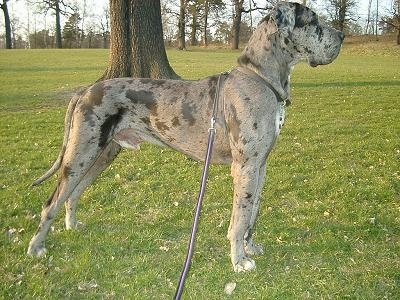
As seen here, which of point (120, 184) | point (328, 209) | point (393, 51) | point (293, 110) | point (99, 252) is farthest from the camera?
point (393, 51)

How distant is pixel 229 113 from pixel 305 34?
1.03 m

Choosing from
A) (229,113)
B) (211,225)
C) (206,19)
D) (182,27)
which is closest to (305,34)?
(229,113)

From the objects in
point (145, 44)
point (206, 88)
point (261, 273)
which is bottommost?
point (261, 273)

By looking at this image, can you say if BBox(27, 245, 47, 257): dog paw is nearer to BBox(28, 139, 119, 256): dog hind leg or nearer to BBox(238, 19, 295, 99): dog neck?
BBox(28, 139, 119, 256): dog hind leg

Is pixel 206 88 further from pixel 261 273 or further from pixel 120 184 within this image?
pixel 120 184

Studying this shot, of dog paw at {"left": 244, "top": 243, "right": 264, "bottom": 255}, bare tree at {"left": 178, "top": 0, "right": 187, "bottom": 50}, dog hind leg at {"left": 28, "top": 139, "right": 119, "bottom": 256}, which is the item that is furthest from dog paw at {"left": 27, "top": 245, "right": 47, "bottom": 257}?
bare tree at {"left": 178, "top": 0, "right": 187, "bottom": 50}

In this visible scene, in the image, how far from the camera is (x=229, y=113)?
411cm

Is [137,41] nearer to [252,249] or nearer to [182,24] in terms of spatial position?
[252,249]

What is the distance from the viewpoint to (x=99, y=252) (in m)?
4.65

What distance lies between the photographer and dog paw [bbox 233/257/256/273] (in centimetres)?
428

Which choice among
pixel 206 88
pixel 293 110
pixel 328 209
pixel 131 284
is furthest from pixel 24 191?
pixel 293 110

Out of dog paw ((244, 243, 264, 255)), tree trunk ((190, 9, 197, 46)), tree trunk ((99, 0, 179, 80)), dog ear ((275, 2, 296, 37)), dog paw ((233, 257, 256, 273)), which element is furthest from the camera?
tree trunk ((190, 9, 197, 46))

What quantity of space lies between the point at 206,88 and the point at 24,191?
3.51 m

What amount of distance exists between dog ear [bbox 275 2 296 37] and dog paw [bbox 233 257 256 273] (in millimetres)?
2258
